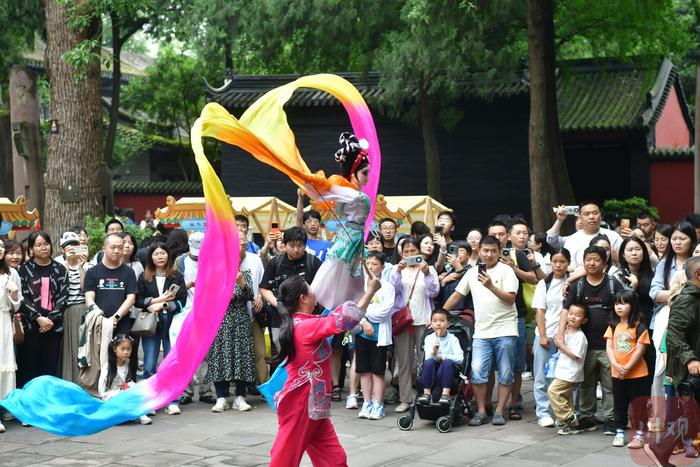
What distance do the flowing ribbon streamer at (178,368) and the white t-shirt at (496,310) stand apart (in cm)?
382

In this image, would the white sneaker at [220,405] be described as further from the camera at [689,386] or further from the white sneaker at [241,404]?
the camera at [689,386]

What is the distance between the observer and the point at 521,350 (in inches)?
380

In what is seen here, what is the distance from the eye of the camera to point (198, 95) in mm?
32812

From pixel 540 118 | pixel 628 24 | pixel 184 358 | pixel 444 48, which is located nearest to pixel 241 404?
pixel 184 358

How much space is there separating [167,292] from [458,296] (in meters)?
2.91

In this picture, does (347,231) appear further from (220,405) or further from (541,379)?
(220,405)

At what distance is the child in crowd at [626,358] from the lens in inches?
332

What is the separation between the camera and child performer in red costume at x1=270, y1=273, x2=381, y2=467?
633cm

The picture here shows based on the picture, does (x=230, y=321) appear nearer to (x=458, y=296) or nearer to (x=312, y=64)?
(x=458, y=296)

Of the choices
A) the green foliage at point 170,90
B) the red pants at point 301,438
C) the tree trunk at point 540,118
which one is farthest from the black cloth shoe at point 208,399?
the green foliage at point 170,90

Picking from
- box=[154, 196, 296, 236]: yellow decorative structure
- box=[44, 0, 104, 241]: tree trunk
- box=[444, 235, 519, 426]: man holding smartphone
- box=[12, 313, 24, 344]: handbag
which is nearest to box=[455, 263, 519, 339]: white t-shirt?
box=[444, 235, 519, 426]: man holding smartphone

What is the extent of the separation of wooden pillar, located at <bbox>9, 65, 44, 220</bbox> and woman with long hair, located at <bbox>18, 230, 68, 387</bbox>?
6318mm

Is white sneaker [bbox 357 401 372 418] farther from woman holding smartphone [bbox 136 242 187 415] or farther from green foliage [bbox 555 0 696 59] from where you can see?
green foliage [bbox 555 0 696 59]

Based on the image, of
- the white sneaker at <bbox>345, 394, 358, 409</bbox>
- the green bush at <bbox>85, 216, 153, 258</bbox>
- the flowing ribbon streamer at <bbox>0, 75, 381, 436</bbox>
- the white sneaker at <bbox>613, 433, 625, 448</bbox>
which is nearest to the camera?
the flowing ribbon streamer at <bbox>0, 75, 381, 436</bbox>
